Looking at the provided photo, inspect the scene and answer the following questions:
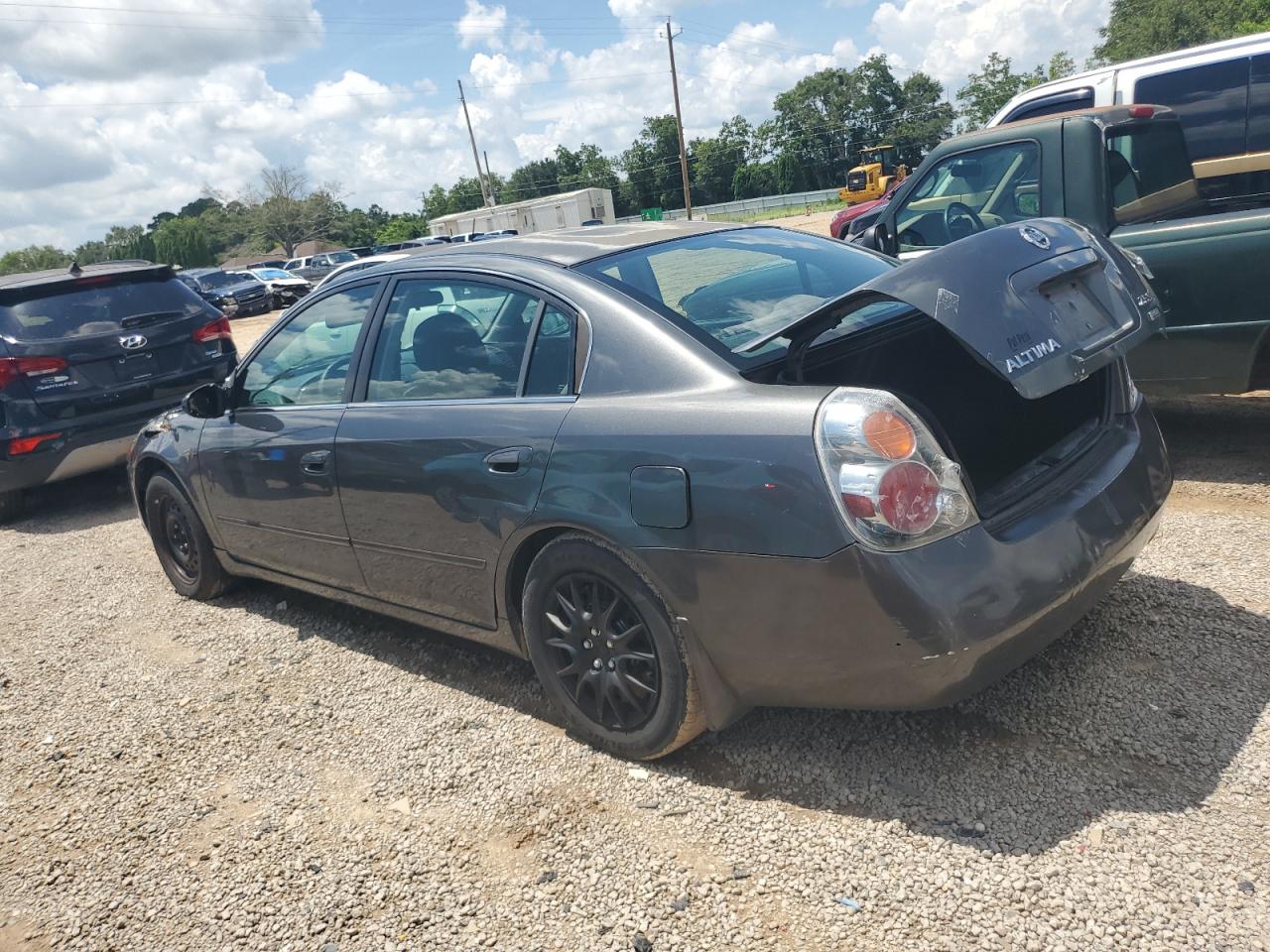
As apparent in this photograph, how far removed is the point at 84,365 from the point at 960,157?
6.11 m

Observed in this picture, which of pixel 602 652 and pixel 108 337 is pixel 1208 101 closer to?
pixel 602 652

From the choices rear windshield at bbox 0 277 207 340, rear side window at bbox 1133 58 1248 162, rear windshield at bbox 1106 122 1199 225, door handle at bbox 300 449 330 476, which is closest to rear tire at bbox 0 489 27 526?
rear windshield at bbox 0 277 207 340

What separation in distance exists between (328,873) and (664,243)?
2.33 meters

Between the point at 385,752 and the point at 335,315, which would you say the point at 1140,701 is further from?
the point at 335,315

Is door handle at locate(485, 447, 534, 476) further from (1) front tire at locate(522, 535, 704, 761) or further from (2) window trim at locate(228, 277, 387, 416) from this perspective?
(2) window trim at locate(228, 277, 387, 416)

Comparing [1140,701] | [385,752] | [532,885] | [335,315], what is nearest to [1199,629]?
[1140,701]

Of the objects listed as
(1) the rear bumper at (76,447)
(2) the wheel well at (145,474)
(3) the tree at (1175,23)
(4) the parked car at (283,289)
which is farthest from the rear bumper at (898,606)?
(3) the tree at (1175,23)

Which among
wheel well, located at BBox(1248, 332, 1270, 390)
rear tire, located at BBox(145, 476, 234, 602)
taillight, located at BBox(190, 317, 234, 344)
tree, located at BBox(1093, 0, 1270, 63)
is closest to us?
wheel well, located at BBox(1248, 332, 1270, 390)

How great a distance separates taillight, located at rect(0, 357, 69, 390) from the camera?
6.80m

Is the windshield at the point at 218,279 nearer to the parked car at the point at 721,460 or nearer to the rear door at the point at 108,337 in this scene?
the rear door at the point at 108,337

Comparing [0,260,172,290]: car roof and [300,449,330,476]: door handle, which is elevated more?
[0,260,172,290]: car roof

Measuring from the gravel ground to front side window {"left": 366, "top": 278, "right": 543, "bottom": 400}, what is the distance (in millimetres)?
1169

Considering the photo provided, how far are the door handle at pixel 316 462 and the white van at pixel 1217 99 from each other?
5.40m

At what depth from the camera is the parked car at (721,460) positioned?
7.97 feet
